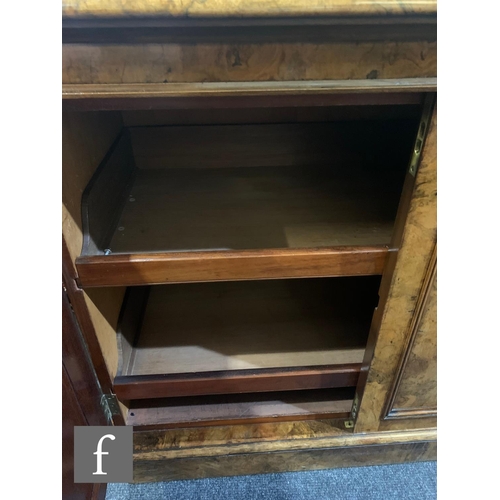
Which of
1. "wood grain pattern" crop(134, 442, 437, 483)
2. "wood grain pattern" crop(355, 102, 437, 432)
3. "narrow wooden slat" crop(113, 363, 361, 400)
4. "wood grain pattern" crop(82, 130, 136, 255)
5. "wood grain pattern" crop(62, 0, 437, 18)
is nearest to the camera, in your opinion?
→ "wood grain pattern" crop(62, 0, 437, 18)

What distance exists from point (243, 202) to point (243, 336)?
0.25 meters

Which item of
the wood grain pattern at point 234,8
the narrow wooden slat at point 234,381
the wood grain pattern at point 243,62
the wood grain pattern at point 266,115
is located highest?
the wood grain pattern at point 234,8

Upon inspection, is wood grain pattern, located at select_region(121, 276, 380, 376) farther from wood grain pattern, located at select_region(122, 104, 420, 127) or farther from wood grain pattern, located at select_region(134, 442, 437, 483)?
wood grain pattern, located at select_region(122, 104, 420, 127)

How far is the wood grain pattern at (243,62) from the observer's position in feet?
1.15

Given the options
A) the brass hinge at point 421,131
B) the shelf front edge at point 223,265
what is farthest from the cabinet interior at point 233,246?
the brass hinge at point 421,131

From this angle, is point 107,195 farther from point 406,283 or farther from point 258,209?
point 406,283

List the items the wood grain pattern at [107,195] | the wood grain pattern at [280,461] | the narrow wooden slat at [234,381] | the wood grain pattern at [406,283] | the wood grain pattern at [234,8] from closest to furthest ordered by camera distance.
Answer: the wood grain pattern at [234,8] → the wood grain pattern at [406,283] → the wood grain pattern at [107,195] → the narrow wooden slat at [234,381] → the wood grain pattern at [280,461]

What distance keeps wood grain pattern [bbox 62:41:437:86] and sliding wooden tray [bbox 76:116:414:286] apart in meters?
0.21

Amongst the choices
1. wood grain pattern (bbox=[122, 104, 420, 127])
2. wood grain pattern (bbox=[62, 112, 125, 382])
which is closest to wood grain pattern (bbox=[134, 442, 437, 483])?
wood grain pattern (bbox=[62, 112, 125, 382])

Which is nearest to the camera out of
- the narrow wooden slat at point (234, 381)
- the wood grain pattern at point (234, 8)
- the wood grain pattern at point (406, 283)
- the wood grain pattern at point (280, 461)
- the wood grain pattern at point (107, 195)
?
the wood grain pattern at point (234, 8)

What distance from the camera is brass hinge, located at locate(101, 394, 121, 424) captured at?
0.65m

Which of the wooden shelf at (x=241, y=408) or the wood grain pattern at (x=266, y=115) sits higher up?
the wood grain pattern at (x=266, y=115)

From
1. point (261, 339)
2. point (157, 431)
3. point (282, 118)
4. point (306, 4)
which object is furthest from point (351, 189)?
point (157, 431)

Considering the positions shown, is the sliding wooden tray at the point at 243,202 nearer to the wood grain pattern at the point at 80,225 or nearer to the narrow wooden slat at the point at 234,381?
the wood grain pattern at the point at 80,225
